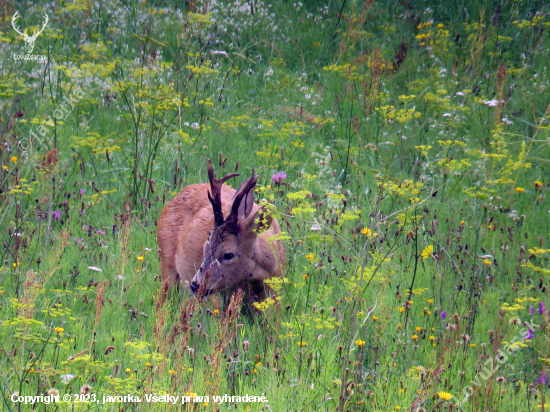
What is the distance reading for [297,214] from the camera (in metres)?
4.21

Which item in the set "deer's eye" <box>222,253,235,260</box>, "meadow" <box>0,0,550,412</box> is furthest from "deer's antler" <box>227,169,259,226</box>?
"meadow" <box>0,0,550,412</box>

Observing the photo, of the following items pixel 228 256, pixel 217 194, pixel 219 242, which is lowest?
pixel 228 256

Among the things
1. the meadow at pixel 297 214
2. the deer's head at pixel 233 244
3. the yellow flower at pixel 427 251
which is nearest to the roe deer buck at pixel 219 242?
the deer's head at pixel 233 244

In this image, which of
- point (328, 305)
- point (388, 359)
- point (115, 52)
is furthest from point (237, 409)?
point (115, 52)

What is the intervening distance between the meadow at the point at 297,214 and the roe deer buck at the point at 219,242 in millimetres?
229

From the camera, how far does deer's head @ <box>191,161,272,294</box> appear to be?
494 cm

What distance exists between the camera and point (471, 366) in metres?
4.02

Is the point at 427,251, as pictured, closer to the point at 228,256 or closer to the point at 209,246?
the point at 228,256

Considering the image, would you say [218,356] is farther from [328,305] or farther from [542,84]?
[542,84]

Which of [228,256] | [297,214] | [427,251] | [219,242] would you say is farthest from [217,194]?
[427,251]

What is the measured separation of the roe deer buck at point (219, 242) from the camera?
493 cm

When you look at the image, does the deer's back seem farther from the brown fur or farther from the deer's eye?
the deer's eye

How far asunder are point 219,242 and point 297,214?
109cm

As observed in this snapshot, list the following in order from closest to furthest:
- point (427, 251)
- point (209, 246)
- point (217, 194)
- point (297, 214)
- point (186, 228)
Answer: point (427, 251)
point (297, 214)
point (217, 194)
point (209, 246)
point (186, 228)
